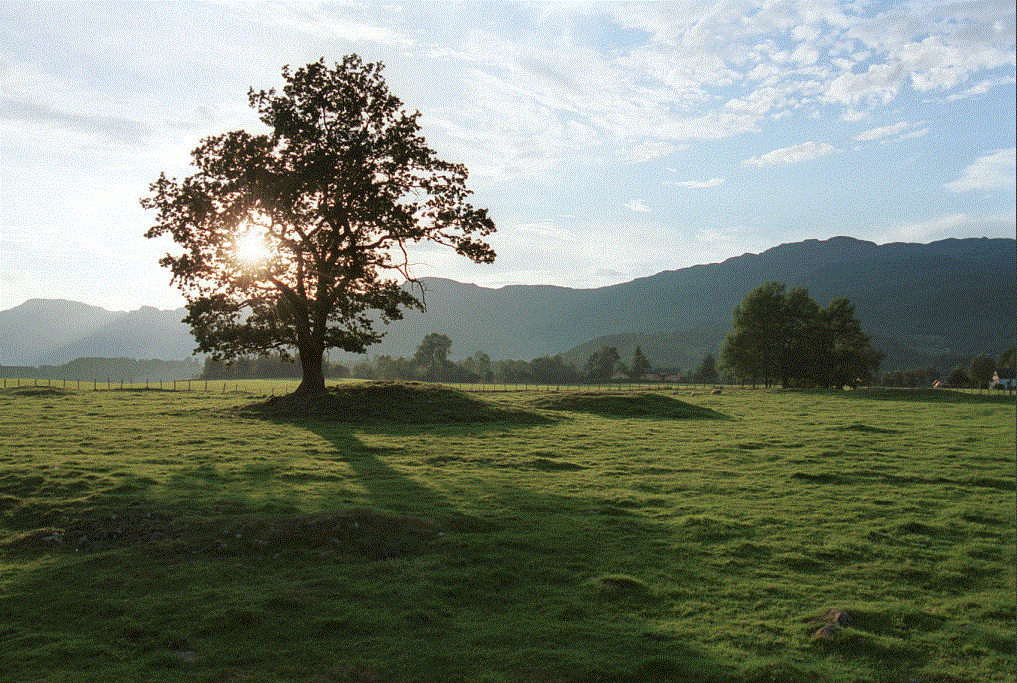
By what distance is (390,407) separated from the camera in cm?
3531

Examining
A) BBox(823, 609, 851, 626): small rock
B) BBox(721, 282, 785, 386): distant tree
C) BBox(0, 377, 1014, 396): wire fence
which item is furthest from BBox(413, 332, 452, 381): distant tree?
BBox(823, 609, 851, 626): small rock

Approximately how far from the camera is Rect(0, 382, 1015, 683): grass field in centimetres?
729

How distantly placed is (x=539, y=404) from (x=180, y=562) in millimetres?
35660

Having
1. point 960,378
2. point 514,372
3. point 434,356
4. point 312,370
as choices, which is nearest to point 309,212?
point 312,370

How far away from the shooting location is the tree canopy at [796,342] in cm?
8494

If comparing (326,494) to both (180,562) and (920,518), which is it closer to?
(180,562)

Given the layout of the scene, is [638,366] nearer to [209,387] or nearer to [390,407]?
[209,387]

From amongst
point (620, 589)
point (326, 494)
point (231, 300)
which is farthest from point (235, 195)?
point (620, 589)

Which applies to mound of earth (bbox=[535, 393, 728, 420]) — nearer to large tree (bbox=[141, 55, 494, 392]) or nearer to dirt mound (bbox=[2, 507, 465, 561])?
large tree (bbox=[141, 55, 494, 392])

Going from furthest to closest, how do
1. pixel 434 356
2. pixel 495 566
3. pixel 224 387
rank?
pixel 434 356 < pixel 224 387 < pixel 495 566

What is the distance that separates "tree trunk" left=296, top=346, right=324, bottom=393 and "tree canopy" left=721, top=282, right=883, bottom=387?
7093 centimetres

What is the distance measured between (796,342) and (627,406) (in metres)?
55.7

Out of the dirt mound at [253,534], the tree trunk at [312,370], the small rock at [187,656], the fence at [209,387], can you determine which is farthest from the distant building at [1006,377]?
the small rock at [187,656]

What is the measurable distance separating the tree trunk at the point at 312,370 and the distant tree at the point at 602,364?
121862 mm
